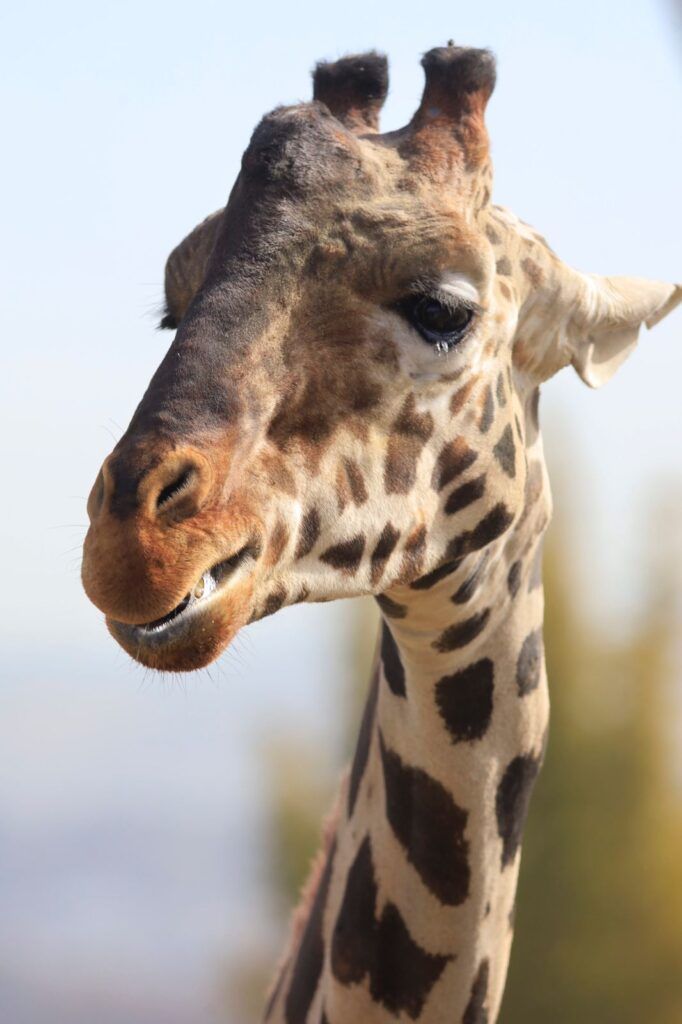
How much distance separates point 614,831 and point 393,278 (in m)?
12.0

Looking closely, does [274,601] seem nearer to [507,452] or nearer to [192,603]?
[192,603]

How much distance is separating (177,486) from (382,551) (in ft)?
2.00

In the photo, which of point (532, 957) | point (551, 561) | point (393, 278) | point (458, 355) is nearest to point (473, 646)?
point (458, 355)

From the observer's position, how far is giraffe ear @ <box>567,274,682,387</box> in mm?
3381

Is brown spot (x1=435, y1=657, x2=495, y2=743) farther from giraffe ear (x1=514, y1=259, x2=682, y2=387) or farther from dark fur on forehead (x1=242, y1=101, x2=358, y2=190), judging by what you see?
dark fur on forehead (x1=242, y1=101, x2=358, y2=190)

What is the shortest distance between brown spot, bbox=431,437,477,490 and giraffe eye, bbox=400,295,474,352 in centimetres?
21

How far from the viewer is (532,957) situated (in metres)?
12.8

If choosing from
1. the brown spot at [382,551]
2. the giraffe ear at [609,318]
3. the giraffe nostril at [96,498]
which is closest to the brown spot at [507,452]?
the brown spot at [382,551]

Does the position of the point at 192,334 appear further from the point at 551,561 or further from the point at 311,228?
the point at 551,561

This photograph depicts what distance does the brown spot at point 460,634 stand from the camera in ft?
10.2

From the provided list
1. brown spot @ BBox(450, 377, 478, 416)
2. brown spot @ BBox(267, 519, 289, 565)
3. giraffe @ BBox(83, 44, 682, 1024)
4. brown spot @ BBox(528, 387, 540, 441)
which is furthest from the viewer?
brown spot @ BBox(528, 387, 540, 441)

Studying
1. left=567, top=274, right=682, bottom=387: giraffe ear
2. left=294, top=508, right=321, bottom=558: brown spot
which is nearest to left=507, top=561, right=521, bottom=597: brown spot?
left=567, top=274, right=682, bottom=387: giraffe ear

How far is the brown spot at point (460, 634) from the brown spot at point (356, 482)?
0.56 meters

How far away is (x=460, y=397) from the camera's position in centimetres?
286
